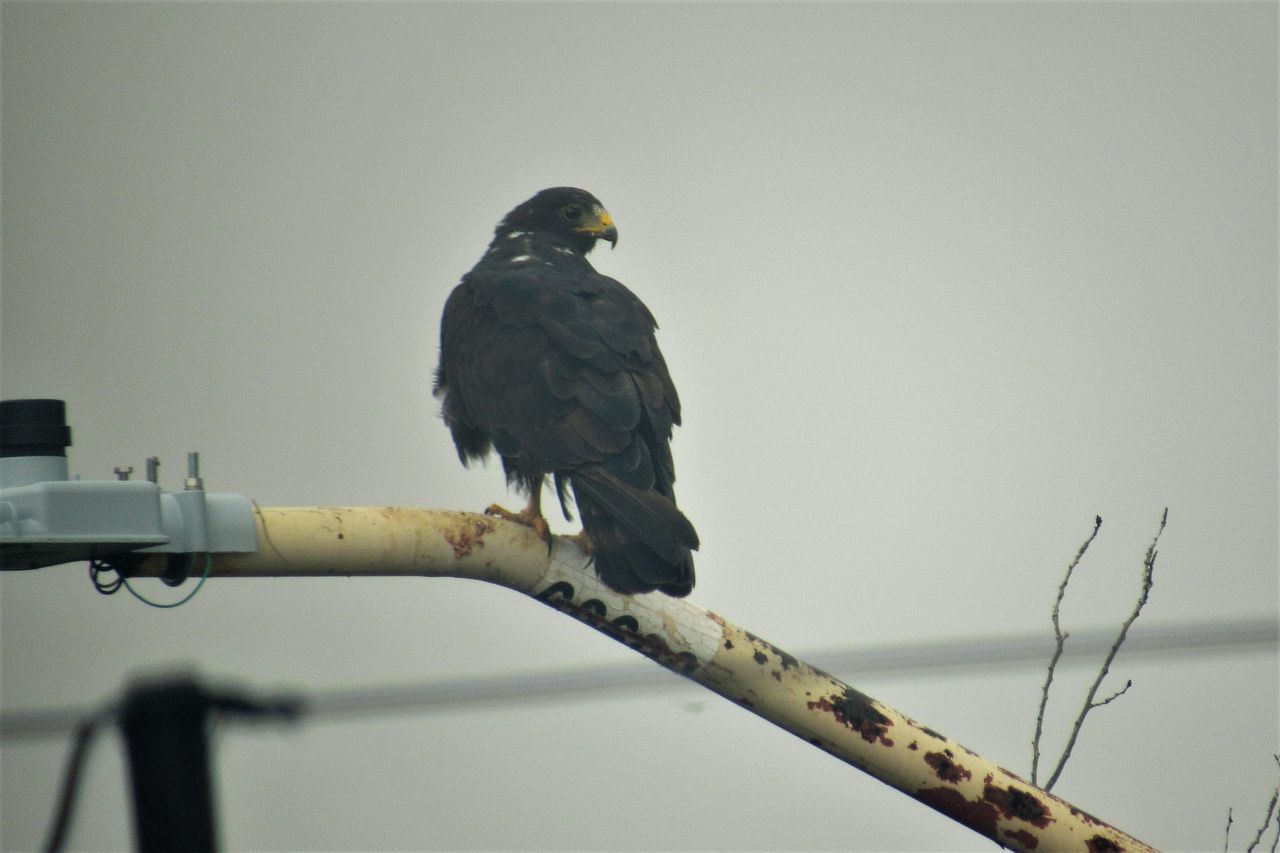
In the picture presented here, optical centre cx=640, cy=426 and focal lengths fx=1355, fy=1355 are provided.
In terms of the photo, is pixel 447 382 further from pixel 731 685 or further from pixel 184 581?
pixel 184 581

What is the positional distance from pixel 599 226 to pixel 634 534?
2.06 metres

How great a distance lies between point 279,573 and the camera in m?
1.72

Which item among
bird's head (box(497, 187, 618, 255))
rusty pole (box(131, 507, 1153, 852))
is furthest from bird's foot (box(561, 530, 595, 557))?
bird's head (box(497, 187, 618, 255))

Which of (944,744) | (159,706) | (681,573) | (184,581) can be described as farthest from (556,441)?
(159,706)

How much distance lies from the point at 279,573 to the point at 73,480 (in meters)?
0.34

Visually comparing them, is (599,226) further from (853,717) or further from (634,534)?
(853,717)

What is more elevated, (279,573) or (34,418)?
(34,418)

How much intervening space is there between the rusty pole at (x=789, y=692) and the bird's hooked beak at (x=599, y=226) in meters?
2.49

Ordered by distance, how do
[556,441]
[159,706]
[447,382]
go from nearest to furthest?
[159,706] → [556,441] → [447,382]

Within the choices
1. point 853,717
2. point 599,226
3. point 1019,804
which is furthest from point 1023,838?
point 599,226

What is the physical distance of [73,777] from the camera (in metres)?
0.64

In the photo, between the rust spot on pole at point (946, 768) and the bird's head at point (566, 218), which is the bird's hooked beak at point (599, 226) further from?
the rust spot on pole at point (946, 768)

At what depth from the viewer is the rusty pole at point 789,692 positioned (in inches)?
76.1

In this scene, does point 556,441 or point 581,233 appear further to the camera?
point 581,233
